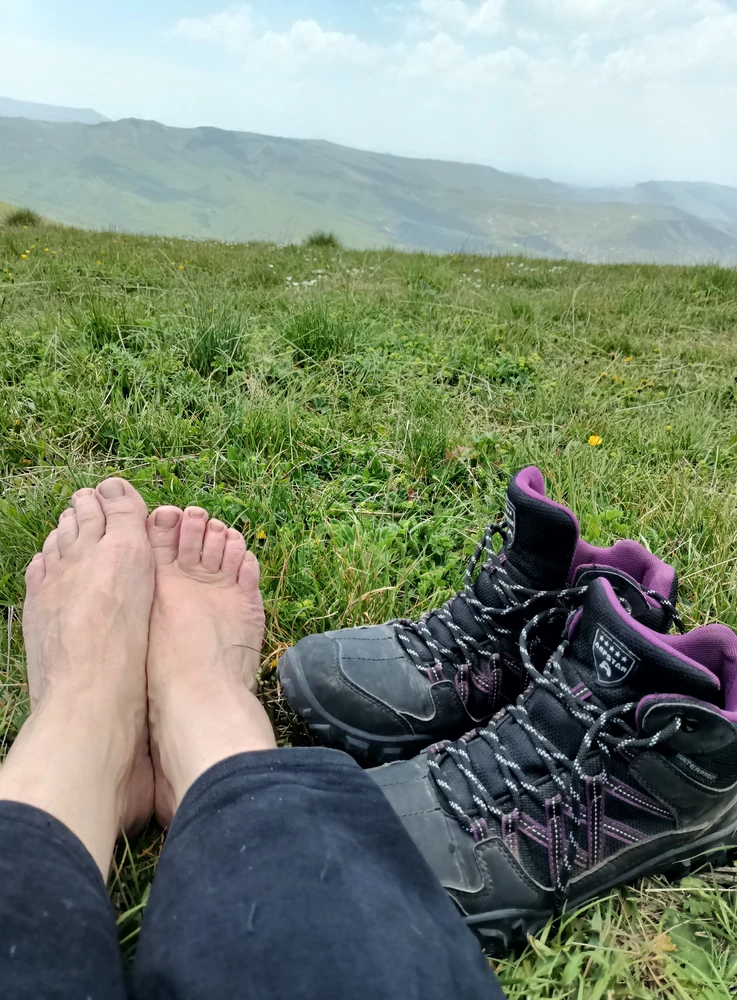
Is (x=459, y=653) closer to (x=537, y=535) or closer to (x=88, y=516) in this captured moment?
(x=537, y=535)

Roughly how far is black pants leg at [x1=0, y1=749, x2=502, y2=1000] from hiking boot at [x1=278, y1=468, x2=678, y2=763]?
287 millimetres

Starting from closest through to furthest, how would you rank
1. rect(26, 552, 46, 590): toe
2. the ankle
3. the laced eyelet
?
1. the laced eyelet
2. the ankle
3. rect(26, 552, 46, 590): toe

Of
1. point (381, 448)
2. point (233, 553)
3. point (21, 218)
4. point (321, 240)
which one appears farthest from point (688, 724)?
point (21, 218)

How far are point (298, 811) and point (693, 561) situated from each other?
1238 mm

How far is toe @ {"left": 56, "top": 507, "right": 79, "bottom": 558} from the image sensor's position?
1441 mm

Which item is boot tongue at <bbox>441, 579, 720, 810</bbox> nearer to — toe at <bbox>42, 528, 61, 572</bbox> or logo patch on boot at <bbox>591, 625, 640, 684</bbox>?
logo patch on boot at <bbox>591, 625, 640, 684</bbox>

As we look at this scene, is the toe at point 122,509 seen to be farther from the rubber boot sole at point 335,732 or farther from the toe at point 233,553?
the rubber boot sole at point 335,732

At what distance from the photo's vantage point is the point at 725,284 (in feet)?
15.7

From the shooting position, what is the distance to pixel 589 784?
0.94 m

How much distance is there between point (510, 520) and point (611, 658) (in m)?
0.32

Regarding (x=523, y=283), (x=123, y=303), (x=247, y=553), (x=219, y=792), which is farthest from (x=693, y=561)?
(x=523, y=283)

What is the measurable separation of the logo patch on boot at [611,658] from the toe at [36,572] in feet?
3.99

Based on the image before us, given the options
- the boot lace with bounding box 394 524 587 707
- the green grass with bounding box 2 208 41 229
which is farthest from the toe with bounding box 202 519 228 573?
the green grass with bounding box 2 208 41 229

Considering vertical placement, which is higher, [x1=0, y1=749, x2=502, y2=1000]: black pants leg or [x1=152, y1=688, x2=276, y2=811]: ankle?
[x1=0, y1=749, x2=502, y2=1000]: black pants leg
